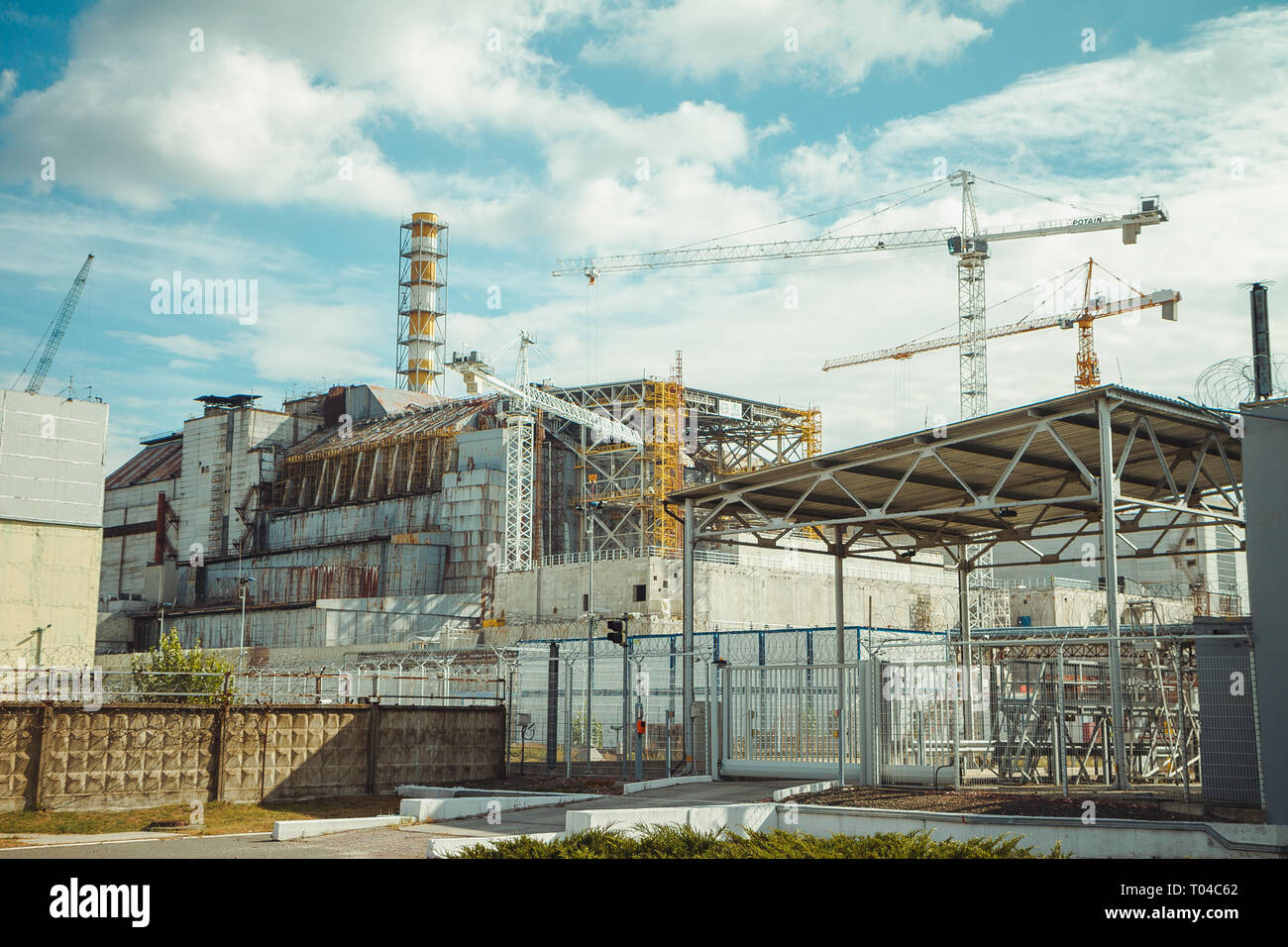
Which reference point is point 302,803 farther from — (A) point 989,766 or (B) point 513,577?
(B) point 513,577

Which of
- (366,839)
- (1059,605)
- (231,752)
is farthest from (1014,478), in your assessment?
(1059,605)

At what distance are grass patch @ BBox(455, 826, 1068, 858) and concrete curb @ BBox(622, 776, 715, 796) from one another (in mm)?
10924

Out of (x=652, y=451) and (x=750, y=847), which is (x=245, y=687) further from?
(x=750, y=847)

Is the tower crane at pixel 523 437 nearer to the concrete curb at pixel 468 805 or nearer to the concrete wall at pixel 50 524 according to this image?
the concrete wall at pixel 50 524

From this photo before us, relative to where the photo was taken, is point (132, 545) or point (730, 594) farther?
point (132, 545)

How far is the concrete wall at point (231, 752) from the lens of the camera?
80.6ft

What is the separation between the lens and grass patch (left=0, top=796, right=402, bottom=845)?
23.0 m

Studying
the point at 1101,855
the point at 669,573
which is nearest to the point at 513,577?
the point at 669,573

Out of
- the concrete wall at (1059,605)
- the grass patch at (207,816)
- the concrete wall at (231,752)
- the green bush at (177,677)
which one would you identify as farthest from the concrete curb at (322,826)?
the concrete wall at (1059,605)

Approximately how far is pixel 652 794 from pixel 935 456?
876cm

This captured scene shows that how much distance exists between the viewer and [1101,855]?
15.3 metres

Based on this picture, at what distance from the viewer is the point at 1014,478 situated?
2830 centimetres

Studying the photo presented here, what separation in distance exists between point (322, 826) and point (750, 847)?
10.7 meters

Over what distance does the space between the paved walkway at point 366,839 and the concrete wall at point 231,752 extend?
3.29m
